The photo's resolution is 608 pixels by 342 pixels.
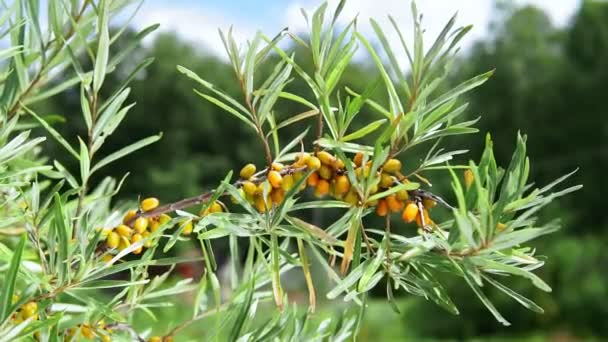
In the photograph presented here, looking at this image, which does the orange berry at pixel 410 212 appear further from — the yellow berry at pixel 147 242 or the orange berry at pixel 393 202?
the yellow berry at pixel 147 242

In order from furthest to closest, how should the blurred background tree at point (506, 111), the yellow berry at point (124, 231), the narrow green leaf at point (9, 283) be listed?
1. the blurred background tree at point (506, 111)
2. the yellow berry at point (124, 231)
3. the narrow green leaf at point (9, 283)

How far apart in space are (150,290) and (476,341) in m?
4.58

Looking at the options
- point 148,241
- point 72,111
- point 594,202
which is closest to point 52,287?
point 148,241

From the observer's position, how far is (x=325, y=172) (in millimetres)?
394

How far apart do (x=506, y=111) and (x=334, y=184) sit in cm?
1031

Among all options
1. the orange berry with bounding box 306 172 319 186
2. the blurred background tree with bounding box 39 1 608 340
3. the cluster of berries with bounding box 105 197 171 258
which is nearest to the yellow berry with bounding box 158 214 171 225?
the cluster of berries with bounding box 105 197 171 258

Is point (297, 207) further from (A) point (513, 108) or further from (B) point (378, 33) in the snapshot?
(A) point (513, 108)

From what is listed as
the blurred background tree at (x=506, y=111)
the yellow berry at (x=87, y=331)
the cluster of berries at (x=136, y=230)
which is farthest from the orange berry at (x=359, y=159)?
the blurred background tree at (x=506, y=111)

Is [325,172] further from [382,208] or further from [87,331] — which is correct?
[87,331]

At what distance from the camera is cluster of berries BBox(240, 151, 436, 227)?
380 millimetres

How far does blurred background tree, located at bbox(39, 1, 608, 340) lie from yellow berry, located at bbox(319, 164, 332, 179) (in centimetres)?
615

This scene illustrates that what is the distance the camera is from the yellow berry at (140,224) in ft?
1.44

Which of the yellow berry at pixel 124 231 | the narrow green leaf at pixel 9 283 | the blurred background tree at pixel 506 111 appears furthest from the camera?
the blurred background tree at pixel 506 111

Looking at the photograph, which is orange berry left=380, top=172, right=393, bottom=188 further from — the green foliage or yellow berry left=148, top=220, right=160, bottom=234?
yellow berry left=148, top=220, right=160, bottom=234
